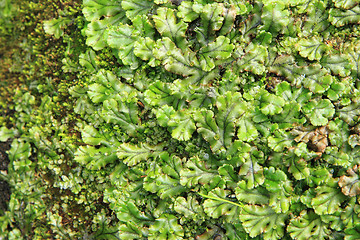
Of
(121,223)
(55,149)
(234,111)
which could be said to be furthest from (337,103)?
(55,149)

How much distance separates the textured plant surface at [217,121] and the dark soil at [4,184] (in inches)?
46.8

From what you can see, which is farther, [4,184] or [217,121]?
[4,184]

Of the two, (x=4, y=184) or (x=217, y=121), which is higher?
(x=217, y=121)

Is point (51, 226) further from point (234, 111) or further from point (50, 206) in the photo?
point (234, 111)

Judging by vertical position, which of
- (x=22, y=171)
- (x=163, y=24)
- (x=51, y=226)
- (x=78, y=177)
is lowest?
(x=51, y=226)

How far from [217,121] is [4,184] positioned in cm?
317

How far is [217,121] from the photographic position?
2.62m

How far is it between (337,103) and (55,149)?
10.3ft

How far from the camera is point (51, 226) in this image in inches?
130

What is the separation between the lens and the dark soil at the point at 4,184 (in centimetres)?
376

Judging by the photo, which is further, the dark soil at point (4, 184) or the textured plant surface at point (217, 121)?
the dark soil at point (4, 184)

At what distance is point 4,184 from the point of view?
3809 millimetres

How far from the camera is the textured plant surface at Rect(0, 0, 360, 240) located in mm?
2480

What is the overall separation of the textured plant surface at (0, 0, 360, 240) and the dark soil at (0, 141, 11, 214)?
1.19m
